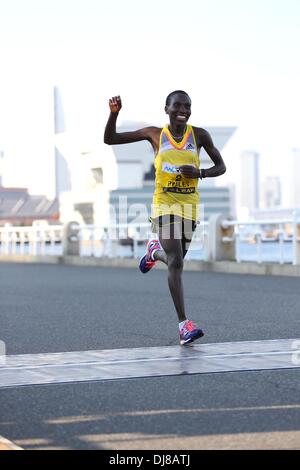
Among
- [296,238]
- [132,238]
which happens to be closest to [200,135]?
[296,238]

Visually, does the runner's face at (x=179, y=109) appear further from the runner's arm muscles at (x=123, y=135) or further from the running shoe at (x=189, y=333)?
the running shoe at (x=189, y=333)

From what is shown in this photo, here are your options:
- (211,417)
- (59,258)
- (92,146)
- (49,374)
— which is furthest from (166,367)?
(92,146)

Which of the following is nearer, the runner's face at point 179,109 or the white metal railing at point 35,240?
the runner's face at point 179,109

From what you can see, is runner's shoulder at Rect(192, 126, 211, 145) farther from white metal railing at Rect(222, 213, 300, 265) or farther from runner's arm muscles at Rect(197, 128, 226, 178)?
white metal railing at Rect(222, 213, 300, 265)

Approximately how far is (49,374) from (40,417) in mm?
1386

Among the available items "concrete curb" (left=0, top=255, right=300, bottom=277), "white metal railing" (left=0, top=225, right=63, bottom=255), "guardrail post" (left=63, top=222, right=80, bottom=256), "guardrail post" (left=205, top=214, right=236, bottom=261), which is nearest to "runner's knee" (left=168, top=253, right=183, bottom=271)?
"concrete curb" (left=0, top=255, right=300, bottom=277)

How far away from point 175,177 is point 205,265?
1576 cm

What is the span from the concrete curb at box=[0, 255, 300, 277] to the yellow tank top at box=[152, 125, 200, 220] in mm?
11987

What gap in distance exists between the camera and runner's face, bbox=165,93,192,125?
7500 millimetres

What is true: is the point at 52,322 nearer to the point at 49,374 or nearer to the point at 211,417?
the point at 49,374

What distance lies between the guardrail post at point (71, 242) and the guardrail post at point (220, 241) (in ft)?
31.2

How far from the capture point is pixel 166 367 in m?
6.40

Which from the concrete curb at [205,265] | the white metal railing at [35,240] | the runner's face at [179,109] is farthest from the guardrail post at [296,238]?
the white metal railing at [35,240]

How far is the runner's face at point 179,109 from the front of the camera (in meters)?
7.50
